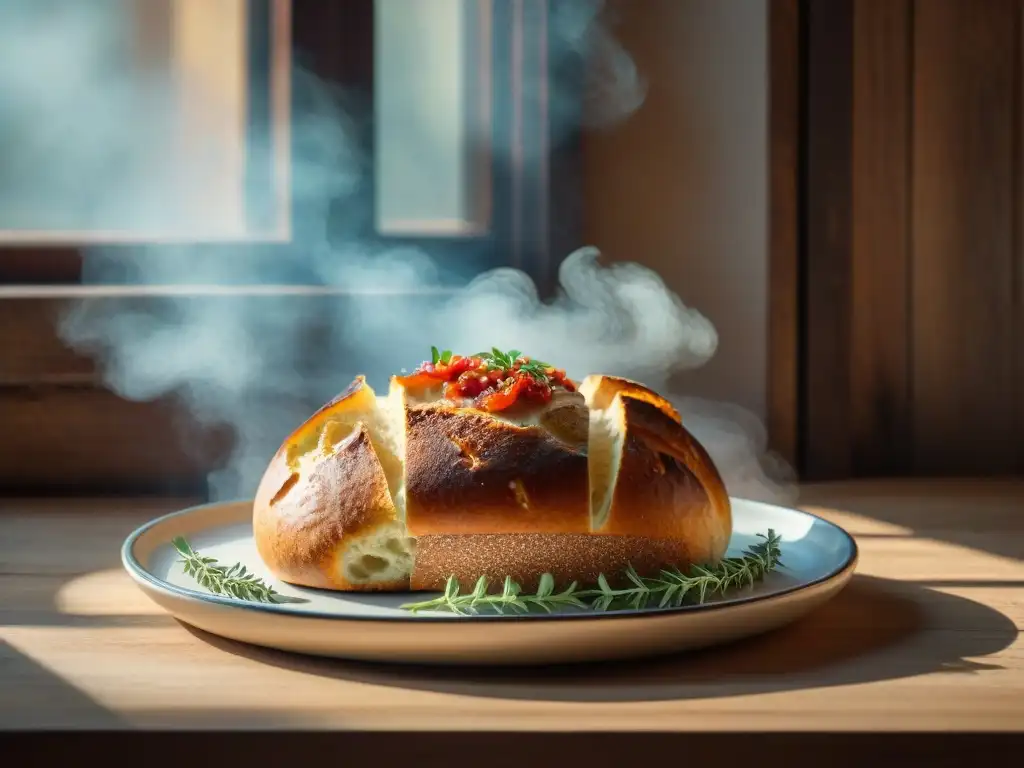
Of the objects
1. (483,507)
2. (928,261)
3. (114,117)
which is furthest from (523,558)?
(114,117)

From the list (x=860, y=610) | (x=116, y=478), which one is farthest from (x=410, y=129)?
(x=860, y=610)

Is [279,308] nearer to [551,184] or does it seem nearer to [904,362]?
[551,184]

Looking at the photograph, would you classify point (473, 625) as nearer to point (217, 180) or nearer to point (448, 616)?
point (448, 616)

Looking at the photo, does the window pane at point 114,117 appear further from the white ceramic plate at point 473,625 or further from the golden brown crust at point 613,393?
the white ceramic plate at point 473,625

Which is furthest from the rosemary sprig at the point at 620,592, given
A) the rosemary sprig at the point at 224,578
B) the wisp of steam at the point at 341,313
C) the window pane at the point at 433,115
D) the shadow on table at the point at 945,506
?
the window pane at the point at 433,115

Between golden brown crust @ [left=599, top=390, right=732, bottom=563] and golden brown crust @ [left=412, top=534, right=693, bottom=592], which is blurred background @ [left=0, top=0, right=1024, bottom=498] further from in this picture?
golden brown crust @ [left=412, top=534, right=693, bottom=592]

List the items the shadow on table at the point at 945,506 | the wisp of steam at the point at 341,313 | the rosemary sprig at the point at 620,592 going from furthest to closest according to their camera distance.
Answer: the wisp of steam at the point at 341,313 < the shadow on table at the point at 945,506 < the rosemary sprig at the point at 620,592

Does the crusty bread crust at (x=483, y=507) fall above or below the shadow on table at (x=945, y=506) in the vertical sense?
above

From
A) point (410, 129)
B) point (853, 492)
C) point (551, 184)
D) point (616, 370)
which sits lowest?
point (853, 492)
